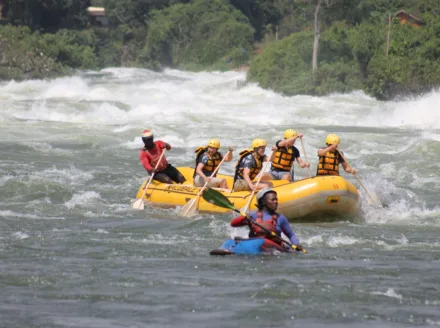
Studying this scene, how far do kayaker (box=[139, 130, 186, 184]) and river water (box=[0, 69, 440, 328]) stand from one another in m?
0.68

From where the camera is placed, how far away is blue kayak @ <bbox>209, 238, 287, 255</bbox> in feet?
37.2

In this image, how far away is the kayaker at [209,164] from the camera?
50.2 ft

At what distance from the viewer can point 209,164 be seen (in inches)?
611

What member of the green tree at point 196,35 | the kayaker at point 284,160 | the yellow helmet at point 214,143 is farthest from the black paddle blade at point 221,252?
the green tree at point 196,35

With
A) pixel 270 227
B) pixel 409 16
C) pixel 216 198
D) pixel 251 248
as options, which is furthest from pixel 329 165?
pixel 409 16

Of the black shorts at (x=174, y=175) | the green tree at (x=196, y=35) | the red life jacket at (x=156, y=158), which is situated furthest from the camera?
the green tree at (x=196, y=35)

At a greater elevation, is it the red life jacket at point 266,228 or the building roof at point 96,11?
the building roof at point 96,11

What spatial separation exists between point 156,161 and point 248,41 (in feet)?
165

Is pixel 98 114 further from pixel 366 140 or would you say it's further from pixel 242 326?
pixel 242 326

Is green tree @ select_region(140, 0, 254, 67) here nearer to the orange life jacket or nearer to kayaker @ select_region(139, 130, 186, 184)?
kayaker @ select_region(139, 130, 186, 184)

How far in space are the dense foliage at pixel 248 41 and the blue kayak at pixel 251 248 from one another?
1060 inches

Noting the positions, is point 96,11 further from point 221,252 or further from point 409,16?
point 221,252

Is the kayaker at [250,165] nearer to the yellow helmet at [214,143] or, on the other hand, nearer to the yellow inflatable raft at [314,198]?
the yellow inflatable raft at [314,198]

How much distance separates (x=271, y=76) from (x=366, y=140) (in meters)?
20.2
